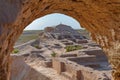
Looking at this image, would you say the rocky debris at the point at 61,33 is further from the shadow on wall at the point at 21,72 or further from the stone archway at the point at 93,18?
the stone archway at the point at 93,18

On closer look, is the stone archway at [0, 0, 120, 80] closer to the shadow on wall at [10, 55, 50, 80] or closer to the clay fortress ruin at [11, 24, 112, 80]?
the clay fortress ruin at [11, 24, 112, 80]

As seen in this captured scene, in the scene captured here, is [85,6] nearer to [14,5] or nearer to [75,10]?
[75,10]

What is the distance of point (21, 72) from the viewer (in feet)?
47.9

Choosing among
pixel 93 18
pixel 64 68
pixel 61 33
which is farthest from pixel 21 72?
pixel 61 33

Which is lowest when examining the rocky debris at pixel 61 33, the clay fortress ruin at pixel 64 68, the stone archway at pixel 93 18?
the clay fortress ruin at pixel 64 68

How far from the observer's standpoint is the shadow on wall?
46.1 feet

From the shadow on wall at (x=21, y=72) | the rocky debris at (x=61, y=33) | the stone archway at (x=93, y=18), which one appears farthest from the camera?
the rocky debris at (x=61, y=33)

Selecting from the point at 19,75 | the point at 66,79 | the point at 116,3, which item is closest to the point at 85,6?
the point at 116,3

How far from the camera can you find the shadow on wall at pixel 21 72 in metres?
14.0

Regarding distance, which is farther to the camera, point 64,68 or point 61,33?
point 61,33

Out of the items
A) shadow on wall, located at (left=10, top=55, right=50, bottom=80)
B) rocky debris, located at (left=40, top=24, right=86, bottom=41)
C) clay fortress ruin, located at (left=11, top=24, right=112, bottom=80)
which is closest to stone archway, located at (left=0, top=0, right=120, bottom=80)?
clay fortress ruin, located at (left=11, top=24, right=112, bottom=80)

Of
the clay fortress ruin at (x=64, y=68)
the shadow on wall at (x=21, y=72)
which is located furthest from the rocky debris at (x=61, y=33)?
the shadow on wall at (x=21, y=72)

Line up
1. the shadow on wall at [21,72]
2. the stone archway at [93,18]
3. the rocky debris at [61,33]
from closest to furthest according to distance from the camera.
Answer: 1. the stone archway at [93,18]
2. the shadow on wall at [21,72]
3. the rocky debris at [61,33]

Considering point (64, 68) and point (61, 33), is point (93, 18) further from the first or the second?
point (61, 33)
